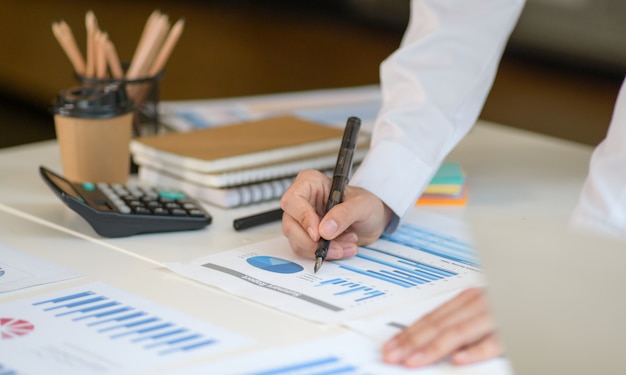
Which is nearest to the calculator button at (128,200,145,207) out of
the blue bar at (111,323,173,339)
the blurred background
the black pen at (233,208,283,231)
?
the black pen at (233,208,283,231)

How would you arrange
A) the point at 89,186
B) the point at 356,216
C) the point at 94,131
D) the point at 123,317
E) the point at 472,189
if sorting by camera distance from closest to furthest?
the point at 123,317, the point at 356,216, the point at 89,186, the point at 94,131, the point at 472,189

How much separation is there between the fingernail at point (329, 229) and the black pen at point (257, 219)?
163 mm

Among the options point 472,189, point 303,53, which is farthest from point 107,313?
point 303,53

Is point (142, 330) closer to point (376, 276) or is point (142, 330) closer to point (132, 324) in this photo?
point (132, 324)

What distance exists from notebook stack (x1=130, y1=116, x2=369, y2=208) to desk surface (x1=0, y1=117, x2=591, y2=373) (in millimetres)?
46

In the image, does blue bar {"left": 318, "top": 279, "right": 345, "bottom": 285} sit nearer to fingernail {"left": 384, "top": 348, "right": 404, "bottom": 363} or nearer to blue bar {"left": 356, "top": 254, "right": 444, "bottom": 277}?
blue bar {"left": 356, "top": 254, "right": 444, "bottom": 277}

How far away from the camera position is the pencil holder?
1582 millimetres

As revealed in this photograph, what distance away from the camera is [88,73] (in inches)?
63.5

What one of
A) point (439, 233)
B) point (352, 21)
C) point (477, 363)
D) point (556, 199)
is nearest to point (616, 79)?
point (352, 21)

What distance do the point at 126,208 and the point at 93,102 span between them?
0.22m

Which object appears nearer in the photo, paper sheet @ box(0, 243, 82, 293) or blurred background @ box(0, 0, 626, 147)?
paper sheet @ box(0, 243, 82, 293)

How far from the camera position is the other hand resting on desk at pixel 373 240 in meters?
0.91

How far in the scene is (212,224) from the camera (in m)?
1.32

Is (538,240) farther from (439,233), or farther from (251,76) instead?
(251,76)
